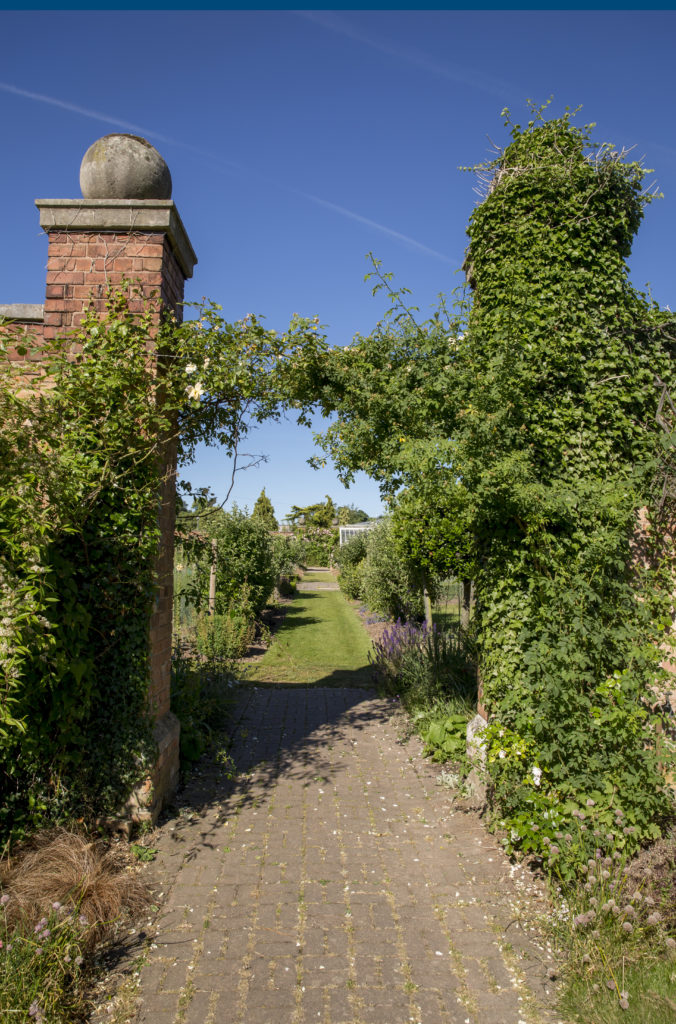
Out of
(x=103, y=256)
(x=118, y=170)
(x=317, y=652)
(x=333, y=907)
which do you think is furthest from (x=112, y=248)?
(x=317, y=652)

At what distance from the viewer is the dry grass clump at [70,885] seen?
9.55 ft

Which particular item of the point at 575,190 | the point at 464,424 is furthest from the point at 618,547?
the point at 575,190

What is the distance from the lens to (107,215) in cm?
425

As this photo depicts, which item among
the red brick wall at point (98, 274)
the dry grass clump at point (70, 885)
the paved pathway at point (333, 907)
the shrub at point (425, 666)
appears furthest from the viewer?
the shrub at point (425, 666)

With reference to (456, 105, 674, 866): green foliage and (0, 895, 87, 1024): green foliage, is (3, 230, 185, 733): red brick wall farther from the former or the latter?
(456, 105, 674, 866): green foliage

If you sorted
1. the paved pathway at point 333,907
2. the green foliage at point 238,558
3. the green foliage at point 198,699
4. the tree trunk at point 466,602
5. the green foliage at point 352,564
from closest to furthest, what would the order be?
the paved pathway at point 333,907
the green foliage at point 198,699
the tree trunk at point 466,602
the green foliage at point 238,558
the green foliage at point 352,564

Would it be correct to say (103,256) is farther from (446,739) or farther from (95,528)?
(446,739)

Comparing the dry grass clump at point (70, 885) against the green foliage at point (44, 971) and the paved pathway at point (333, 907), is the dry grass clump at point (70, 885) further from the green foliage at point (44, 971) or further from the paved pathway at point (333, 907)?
the paved pathway at point (333, 907)

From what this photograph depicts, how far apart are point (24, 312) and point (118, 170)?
47.9 inches

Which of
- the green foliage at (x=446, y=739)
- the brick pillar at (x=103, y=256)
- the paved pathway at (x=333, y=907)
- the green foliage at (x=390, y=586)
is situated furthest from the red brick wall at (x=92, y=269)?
the green foliage at (x=390, y=586)

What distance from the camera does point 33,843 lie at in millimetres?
3561

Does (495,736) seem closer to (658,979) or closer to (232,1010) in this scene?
(658,979)

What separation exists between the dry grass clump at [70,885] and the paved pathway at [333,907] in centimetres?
25

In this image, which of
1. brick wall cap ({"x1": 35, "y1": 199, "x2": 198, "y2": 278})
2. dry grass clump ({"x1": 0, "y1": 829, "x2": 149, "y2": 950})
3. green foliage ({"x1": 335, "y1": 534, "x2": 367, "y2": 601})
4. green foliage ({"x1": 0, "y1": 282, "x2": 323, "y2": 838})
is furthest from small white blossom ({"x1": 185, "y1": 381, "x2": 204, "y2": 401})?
green foliage ({"x1": 335, "y1": 534, "x2": 367, "y2": 601})
